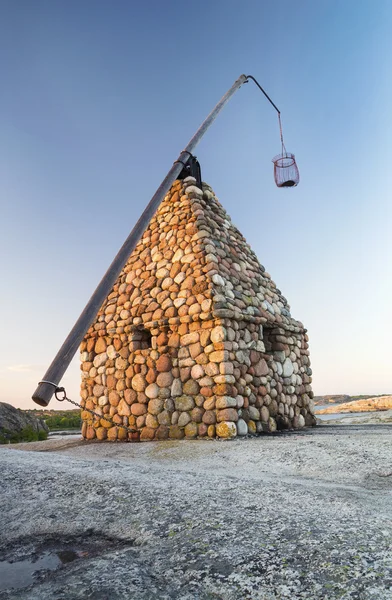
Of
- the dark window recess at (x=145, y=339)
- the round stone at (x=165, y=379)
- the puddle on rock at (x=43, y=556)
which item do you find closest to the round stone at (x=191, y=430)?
the round stone at (x=165, y=379)

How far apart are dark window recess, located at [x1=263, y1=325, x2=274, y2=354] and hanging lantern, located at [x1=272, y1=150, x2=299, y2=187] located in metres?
3.02

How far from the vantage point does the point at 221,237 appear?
8227 millimetres

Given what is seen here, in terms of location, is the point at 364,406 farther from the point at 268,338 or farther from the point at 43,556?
the point at 43,556

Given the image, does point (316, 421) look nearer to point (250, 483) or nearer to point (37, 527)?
point (250, 483)

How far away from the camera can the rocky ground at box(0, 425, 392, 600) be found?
173 cm

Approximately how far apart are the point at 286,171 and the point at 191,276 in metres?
3.28

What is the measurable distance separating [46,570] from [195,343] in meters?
4.94

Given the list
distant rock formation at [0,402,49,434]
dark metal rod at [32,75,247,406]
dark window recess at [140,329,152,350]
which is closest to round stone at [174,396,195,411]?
dark window recess at [140,329,152,350]

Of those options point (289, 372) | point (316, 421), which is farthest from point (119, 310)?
point (316, 421)

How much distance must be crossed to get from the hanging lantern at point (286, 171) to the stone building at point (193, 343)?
1356 mm

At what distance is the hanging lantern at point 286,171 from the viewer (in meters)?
8.78

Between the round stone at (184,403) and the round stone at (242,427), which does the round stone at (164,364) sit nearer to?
the round stone at (184,403)

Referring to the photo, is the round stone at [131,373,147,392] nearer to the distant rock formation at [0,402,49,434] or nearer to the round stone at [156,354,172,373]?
the round stone at [156,354,172,373]

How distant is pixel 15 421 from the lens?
1137 cm
